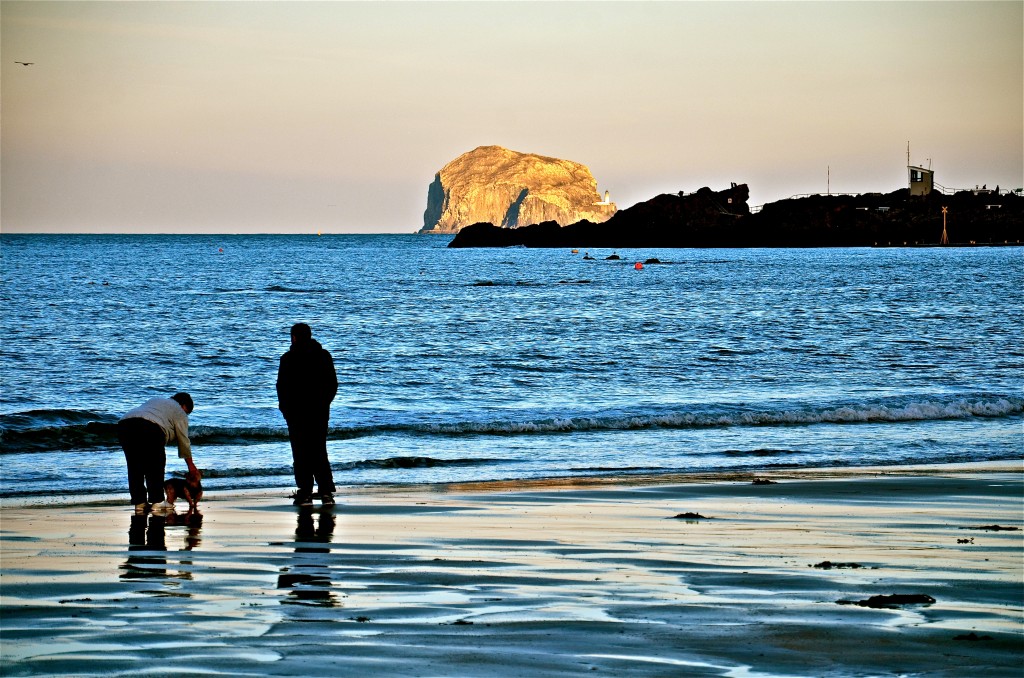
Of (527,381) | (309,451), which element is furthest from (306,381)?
(527,381)

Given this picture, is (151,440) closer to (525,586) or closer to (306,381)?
(306,381)

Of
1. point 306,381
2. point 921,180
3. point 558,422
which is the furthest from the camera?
point 921,180

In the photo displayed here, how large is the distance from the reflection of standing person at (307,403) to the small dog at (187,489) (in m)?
0.97

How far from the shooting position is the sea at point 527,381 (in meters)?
15.9

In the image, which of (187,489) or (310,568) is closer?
(310,568)

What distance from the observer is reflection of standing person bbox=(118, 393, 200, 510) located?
1089 cm

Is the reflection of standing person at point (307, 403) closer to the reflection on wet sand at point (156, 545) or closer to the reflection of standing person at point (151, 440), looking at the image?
the reflection of standing person at point (151, 440)

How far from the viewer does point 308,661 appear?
221 inches

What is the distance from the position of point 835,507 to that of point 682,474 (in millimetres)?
3378

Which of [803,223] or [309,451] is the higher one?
[803,223]

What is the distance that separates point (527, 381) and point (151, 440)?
16.7 m

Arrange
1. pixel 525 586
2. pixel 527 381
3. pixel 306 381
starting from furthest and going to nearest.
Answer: pixel 527 381 < pixel 306 381 < pixel 525 586

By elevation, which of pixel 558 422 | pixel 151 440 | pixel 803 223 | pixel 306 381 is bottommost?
pixel 558 422

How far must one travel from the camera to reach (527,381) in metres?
27.2
